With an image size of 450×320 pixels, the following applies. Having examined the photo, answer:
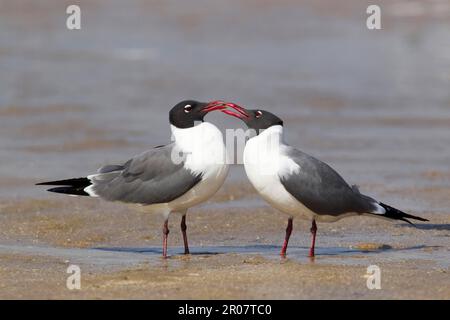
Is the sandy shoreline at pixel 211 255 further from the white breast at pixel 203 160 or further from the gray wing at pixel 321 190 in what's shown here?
the white breast at pixel 203 160

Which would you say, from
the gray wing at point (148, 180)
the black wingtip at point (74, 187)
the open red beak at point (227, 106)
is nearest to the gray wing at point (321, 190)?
the open red beak at point (227, 106)

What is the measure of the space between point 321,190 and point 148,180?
1.50 meters

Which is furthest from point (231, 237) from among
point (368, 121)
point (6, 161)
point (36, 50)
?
point (36, 50)

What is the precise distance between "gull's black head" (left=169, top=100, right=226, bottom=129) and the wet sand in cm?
85

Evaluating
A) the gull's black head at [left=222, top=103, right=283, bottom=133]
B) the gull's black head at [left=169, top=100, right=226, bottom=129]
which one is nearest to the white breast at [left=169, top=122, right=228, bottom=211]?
the gull's black head at [left=169, top=100, right=226, bottom=129]

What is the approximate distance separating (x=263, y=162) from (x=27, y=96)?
29.0 ft

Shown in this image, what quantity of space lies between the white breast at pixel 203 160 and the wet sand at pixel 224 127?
500 mm

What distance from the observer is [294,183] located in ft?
28.0

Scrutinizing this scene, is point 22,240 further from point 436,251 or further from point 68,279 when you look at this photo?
point 436,251

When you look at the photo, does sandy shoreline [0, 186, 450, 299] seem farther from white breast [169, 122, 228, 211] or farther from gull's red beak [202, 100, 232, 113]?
gull's red beak [202, 100, 232, 113]

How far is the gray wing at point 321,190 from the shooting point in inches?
337

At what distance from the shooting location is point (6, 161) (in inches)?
510

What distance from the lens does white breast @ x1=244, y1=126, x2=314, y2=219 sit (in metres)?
8.55

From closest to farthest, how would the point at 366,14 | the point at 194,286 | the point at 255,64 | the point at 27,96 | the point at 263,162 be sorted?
the point at 194,286 < the point at 263,162 < the point at 27,96 < the point at 255,64 < the point at 366,14
